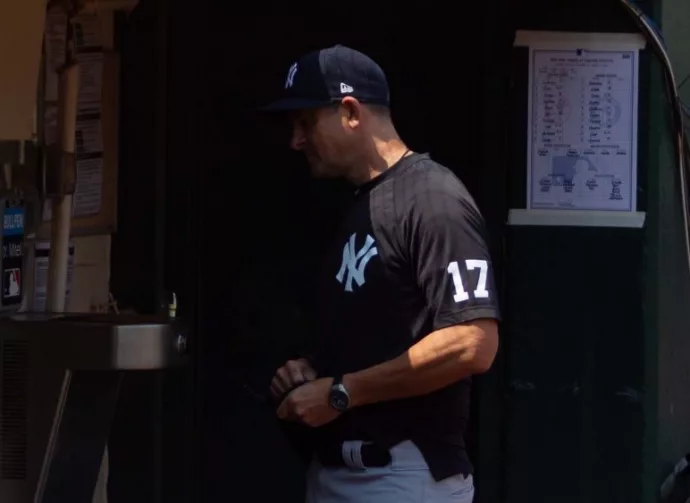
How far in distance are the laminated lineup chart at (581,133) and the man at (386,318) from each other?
4.12ft

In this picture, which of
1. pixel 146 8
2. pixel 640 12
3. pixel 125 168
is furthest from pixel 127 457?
pixel 640 12

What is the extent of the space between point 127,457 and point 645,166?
2.01m

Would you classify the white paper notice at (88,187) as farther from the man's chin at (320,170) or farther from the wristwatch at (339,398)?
the wristwatch at (339,398)

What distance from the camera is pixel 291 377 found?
10.1ft

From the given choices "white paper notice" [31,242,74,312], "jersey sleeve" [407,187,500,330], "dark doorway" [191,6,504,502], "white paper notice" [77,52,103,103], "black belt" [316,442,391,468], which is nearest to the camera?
"jersey sleeve" [407,187,500,330]

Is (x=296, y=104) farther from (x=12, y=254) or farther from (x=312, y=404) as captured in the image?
(x=12, y=254)

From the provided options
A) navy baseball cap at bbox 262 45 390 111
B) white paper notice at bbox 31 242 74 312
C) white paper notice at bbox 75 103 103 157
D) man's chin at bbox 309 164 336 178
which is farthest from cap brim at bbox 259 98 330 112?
white paper notice at bbox 75 103 103 157

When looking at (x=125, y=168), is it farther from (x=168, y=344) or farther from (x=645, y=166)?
(x=645, y=166)

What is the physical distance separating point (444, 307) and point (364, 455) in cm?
41

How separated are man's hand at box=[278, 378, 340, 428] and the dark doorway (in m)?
1.33

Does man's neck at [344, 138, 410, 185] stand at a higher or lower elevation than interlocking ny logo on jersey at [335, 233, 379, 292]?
higher

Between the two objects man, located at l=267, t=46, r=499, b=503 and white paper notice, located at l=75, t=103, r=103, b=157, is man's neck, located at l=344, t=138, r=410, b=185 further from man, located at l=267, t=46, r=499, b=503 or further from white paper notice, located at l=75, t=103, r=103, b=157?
white paper notice, located at l=75, t=103, r=103, b=157

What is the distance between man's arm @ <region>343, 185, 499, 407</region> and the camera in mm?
2859

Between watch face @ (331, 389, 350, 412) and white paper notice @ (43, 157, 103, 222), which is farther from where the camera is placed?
white paper notice @ (43, 157, 103, 222)
